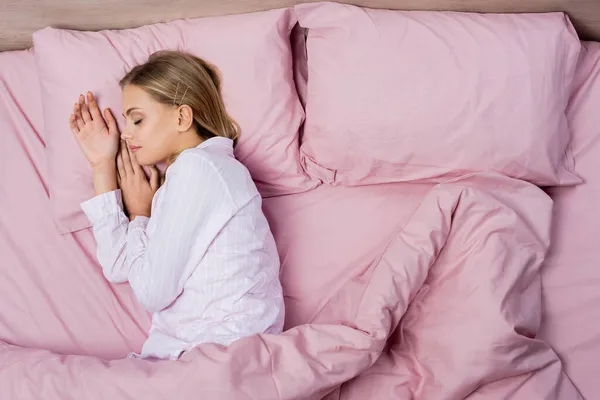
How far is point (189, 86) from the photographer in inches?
46.6

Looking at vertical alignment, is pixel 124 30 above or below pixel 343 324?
above

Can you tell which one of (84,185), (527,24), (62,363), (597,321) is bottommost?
(597,321)

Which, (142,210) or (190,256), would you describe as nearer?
(190,256)

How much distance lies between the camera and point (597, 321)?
1.10 meters

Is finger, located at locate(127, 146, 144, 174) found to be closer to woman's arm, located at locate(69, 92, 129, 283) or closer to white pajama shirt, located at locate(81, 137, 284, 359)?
woman's arm, located at locate(69, 92, 129, 283)

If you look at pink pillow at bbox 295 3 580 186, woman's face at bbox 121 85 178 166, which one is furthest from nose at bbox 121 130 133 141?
pink pillow at bbox 295 3 580 186

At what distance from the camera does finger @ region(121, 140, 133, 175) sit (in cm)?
125

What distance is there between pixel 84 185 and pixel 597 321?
3.44 ft

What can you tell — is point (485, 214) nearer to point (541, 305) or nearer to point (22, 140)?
point (541, 305)

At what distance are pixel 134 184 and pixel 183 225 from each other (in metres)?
0.25

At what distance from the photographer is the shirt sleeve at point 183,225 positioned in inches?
41.7

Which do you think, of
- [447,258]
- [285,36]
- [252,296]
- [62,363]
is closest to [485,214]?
[447,258]

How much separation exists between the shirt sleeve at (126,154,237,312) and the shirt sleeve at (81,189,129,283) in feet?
0.36

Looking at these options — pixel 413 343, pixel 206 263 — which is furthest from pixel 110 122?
pixel 413 343
